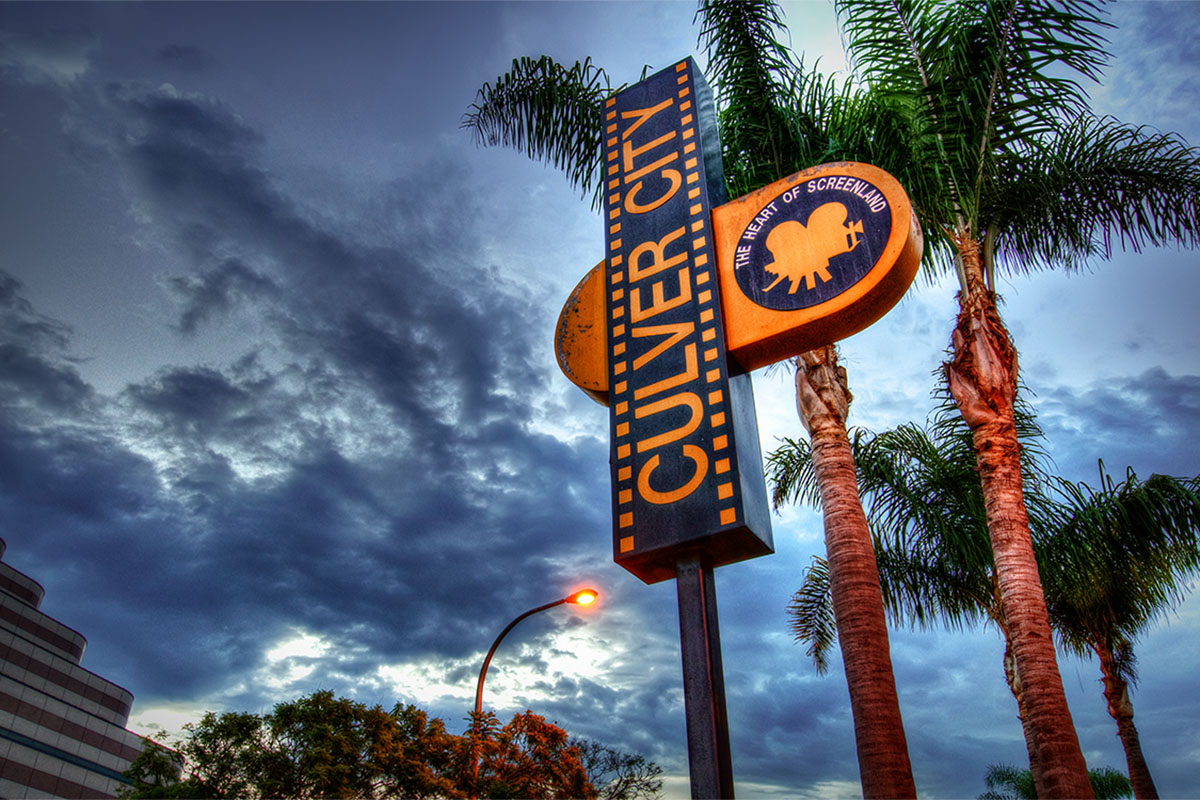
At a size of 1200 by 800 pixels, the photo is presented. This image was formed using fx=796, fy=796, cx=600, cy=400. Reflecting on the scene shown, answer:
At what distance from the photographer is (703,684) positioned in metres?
5.01

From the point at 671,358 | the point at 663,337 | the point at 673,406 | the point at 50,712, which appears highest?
the point at 50,712

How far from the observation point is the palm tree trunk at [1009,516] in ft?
30.2

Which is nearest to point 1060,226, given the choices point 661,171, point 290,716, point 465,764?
point 661,171

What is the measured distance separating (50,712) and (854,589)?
2073 inches

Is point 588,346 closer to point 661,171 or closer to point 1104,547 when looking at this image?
point 661,171

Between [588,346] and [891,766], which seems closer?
[588,346]

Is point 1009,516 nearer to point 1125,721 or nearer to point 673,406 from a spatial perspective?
point 673,406

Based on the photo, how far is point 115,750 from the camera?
169 ft

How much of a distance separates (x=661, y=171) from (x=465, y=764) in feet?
26.9

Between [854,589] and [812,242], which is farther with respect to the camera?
[854,589]

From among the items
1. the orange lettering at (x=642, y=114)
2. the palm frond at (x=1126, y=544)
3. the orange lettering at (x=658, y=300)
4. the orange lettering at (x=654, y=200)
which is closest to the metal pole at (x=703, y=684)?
the orange lettering at (x=658, y=300)

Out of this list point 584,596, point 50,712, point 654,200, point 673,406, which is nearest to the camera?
point 673,406

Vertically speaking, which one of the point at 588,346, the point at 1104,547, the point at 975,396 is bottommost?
the point at 588,346

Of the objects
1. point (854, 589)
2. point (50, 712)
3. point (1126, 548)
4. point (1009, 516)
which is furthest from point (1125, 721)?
point (50, 712)
